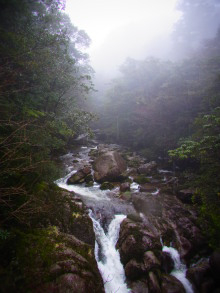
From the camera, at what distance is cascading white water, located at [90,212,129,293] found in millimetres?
4023

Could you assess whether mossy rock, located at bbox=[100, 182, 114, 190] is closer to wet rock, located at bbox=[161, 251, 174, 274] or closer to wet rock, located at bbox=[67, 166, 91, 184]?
wet rock, located at bbox=[67, 166, 91, 184]

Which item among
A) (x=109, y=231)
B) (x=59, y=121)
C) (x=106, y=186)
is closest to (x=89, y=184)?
(x=106, y=186)

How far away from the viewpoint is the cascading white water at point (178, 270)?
161 inches

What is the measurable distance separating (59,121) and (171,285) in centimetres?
857

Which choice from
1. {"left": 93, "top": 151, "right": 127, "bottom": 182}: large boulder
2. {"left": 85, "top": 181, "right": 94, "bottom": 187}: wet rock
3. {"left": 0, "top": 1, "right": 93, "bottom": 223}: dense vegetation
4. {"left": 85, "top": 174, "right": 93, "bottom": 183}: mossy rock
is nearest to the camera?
{"left": 0, "top": 1, "right": 93, "bottom": 223}: dense vegetation

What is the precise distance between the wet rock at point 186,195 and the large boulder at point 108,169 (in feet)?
11.6

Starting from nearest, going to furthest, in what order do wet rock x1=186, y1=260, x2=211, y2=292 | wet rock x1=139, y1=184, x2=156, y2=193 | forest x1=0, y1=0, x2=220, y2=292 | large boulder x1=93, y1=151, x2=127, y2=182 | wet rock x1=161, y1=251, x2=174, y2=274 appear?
forest x1=0, y1=0, x2=220, y2=292
wet rock x1=186, y1=260, x2=211, y2=292
wet rock x1=161, y1=251, x2=174, y2=274
wet rock x1=139, y1=184, x2=156, y2=193
large boulder x1=93, y1=151, x2=127, y2=182

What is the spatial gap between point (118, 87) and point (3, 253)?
20999 mm

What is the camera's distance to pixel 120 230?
17.1 feet

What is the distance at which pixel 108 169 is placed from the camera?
373 inches

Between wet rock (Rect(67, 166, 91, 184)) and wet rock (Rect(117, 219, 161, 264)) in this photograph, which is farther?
wet rock (Rect(67, 166, 91, 184))

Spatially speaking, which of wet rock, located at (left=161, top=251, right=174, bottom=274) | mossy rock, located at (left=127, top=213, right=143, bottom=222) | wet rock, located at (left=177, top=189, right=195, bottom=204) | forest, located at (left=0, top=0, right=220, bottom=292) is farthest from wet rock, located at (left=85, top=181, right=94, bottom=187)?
wet rock, located at (left=161, top=251, right=174, bottom=274)

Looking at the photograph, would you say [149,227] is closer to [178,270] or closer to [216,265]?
[178,270]

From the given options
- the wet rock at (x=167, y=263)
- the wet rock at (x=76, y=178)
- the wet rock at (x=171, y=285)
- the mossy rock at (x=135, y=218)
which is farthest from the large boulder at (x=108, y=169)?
the wet rock at (x=171, y=285)
